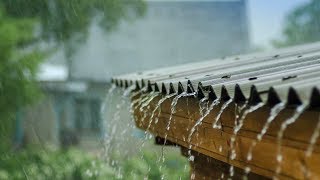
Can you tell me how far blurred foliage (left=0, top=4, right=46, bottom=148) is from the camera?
10.8 metres

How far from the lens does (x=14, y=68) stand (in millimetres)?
11039

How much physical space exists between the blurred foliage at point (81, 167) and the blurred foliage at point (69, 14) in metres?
3.37

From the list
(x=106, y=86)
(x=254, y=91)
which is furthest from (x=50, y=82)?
(x=254, y=91)

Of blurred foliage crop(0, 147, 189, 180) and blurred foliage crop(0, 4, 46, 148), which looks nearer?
blurred foliage crop(0, 147, 189, 180)

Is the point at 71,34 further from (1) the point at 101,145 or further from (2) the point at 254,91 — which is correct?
(2) the point at 254,91

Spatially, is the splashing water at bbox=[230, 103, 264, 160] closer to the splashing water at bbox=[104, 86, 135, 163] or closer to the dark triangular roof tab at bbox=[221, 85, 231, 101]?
the dark triangular roof tab at bbox=[221, 85, 231, 101]

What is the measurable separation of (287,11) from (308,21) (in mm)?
2466

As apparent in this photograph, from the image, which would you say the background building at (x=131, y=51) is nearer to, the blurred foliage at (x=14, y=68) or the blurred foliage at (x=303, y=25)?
the blurred foliage at (x=14, y=68)

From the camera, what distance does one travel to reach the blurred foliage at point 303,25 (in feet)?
72.9

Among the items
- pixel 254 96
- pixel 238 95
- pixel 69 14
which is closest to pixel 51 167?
pixel 69 14

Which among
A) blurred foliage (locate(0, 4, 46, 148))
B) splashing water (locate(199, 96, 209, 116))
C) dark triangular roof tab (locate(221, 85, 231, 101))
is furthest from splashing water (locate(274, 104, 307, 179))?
blurred foliage (locate(0, 4, 46, 148))

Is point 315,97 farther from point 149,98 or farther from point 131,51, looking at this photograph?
point 131,51

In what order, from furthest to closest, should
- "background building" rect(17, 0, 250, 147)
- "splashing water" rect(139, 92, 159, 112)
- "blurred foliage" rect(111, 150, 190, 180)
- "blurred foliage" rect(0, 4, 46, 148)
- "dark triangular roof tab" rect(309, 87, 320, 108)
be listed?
"background building" rect(17, 0, 250, 147) < "blurred foliage" rect(0, 4, 46, 148) < "blurred foliage" rect(111, 150, 190, 180) < "splashing water" rect(139, 92, 159, 112) < "dark triangular roof tab" rect(309, 87, 320, 108)

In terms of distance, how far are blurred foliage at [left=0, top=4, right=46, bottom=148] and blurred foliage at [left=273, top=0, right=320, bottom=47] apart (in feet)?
44.2
